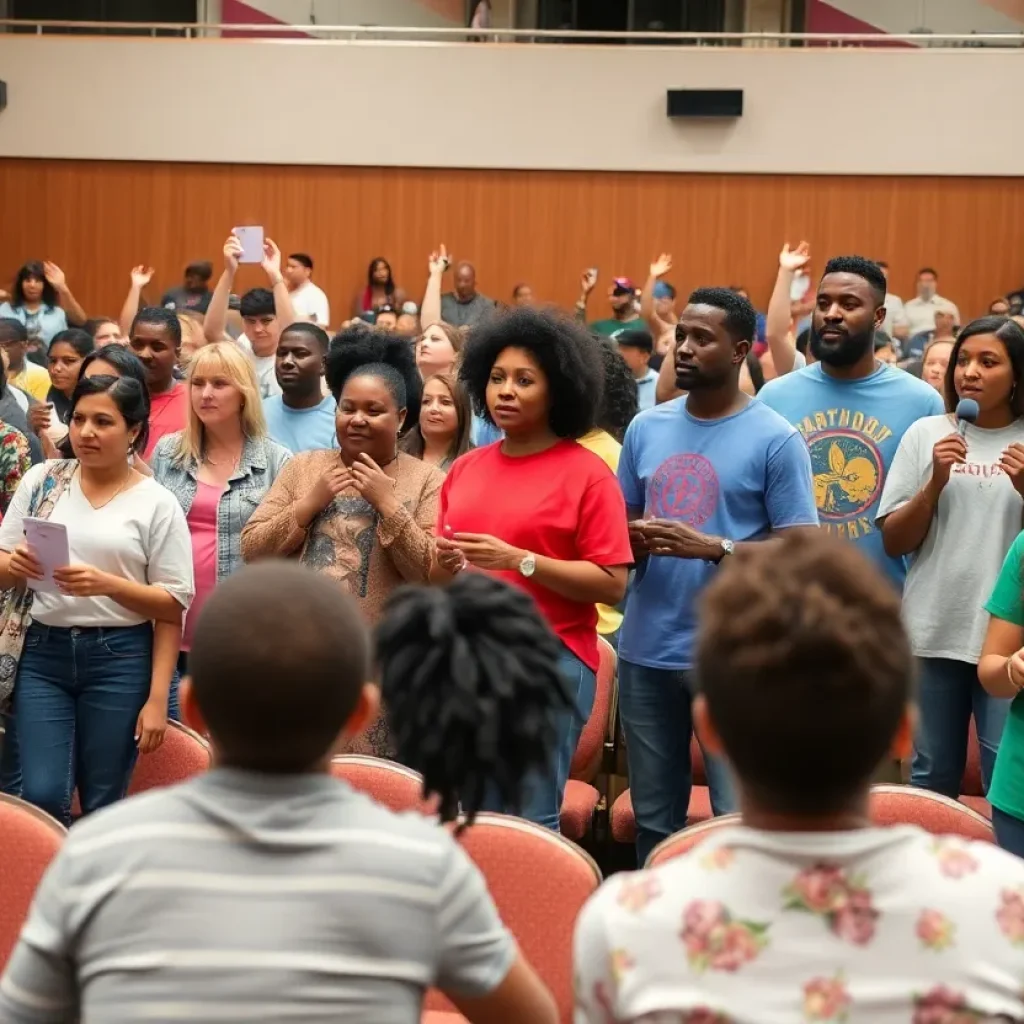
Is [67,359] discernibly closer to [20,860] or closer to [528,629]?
[20,860]

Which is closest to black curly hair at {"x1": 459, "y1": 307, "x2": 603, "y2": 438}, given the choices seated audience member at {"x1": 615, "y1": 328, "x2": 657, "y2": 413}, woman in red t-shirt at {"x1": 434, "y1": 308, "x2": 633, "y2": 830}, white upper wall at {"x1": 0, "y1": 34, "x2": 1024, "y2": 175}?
woman in red t-shirt at {"x1": 434, "y1": 308, "x2": 633, "y2": 830}

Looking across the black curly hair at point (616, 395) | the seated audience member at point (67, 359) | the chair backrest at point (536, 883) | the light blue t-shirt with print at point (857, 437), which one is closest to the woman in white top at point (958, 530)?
the light blue t-shirt with print at point (857, 437)

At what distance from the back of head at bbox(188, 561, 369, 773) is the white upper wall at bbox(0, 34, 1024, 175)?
12.4 meters

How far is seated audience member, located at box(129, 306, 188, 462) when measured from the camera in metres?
5.26

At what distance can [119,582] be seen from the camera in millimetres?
3633

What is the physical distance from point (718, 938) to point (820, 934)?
10cm

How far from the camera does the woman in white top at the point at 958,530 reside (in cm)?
386

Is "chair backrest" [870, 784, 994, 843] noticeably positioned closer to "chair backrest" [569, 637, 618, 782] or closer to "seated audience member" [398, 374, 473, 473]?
"chair backrest" [569, 637, 618, 782]

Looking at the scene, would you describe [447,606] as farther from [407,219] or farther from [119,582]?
[407,219]

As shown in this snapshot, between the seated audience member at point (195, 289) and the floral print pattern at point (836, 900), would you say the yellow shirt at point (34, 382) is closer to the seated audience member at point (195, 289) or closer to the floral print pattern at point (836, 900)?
the seated audience member at point (195, 289)

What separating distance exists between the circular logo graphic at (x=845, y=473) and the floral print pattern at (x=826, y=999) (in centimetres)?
296

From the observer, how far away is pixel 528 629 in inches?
72.9

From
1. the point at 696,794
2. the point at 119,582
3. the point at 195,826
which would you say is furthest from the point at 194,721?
the point at 696,794

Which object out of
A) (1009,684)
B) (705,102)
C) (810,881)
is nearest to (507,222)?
(705,102)
